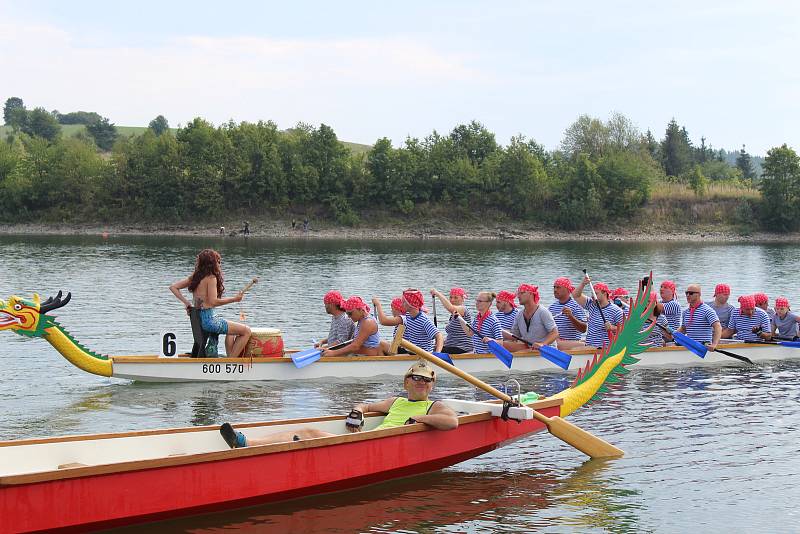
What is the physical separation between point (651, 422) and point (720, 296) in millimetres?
7289

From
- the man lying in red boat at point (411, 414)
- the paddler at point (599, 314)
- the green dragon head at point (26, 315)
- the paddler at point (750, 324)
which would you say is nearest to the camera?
the man lying in red boat at point (411, 414)

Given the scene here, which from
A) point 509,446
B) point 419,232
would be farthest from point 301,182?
point 509,446

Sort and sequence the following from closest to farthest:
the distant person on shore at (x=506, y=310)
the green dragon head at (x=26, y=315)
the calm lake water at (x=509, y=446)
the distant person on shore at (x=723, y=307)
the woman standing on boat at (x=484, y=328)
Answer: the calm lake water at (x=509, y=446) → the green dragon head at (x=26, y=315) → the woman standing on boat at (x=484, y=328) → the distant person on shore at (x=506, y=310) → the distant person on shore at (x=723, y=307)

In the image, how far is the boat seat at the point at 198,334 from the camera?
17.0 m

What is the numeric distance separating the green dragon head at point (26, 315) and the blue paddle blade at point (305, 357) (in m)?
4.07

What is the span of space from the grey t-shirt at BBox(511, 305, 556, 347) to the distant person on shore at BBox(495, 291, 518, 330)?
32 centimetres

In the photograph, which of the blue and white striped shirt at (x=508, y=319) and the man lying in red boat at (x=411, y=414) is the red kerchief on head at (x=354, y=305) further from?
the man lying in red boat at (x=411, y=414)

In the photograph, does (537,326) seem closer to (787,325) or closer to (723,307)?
(723,307)

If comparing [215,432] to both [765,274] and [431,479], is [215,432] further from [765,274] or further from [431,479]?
[765,274]

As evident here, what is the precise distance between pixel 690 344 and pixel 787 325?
295 cm

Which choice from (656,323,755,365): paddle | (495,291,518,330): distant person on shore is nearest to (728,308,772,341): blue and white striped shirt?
(656,323,755,365): paddle

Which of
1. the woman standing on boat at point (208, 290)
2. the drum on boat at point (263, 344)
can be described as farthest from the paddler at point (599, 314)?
the woman standing on boat at point (208, 290)

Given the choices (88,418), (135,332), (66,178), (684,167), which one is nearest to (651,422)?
(88,418)

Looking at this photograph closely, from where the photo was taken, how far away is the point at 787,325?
21.6m
